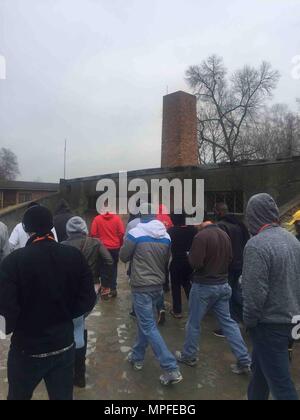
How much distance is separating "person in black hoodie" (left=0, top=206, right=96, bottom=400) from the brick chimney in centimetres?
1454

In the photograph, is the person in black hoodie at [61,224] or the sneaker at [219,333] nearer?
the sneaker at [219,333]

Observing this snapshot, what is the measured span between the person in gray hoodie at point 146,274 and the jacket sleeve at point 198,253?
0.30 meters

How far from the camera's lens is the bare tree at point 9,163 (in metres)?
64.9

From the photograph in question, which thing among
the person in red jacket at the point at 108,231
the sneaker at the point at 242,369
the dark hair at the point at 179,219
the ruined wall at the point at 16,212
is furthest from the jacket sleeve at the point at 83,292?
the ruined wall at the point at 16,212

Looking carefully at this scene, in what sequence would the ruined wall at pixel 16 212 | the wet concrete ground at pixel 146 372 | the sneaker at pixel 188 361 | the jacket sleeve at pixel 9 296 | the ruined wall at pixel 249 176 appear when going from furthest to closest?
the ruined wall at pixel 16 212, the ruined wall at pixel 249 176, the sneaker at pixel 188 361, the wet concrete ground at pixel 146 372, the jacket sleeve at pixel 9 296

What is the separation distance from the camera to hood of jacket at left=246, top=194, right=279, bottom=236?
9.04ft

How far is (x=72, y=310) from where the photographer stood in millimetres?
2568

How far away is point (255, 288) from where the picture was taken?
2549 mm

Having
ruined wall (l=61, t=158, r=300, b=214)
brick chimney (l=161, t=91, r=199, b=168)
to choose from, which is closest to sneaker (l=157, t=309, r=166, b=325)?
ruined wall (l=61, t=158, r=300, b=214)

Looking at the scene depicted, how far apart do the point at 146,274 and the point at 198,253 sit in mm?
646

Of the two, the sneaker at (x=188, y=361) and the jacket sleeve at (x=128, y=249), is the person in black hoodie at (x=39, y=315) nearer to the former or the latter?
the jacket sleeve at (x=128, y=249)

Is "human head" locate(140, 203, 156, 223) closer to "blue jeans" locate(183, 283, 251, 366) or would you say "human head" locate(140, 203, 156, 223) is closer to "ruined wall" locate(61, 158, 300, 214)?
"blue jeans" locate(183, 283, 251, 366)
